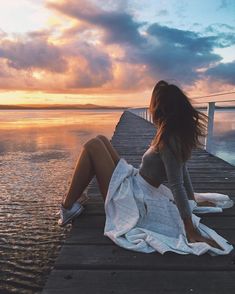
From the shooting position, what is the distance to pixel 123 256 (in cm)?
258

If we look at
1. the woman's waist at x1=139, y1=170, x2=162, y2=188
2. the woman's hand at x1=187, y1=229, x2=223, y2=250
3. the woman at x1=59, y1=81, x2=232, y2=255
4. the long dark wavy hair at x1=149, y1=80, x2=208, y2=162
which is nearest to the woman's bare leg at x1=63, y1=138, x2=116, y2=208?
the woman at x1=59, y1=81, x2=232, y2=255

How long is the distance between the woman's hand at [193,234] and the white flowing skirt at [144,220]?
4 centimetres

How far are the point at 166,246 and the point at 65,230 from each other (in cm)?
171

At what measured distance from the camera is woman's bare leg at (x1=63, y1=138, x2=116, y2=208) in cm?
327

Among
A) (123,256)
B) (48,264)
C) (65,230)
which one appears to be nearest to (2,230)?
(65,230)

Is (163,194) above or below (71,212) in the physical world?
above

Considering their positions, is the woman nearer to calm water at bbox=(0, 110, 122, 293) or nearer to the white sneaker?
the white sneaker

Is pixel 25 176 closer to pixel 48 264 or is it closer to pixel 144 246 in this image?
pixel 48 264

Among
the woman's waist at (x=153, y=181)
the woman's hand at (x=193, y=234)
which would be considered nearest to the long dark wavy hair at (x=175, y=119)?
the woman's waist at (x=153, y=181)

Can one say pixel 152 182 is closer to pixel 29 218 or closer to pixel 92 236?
pixel 92 236

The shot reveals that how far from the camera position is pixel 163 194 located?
3174 millimetres

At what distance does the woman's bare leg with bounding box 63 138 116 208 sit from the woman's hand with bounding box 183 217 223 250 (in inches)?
31.5

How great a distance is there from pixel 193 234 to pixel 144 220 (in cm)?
40

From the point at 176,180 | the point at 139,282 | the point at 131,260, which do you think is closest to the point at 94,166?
the point at 176,180
